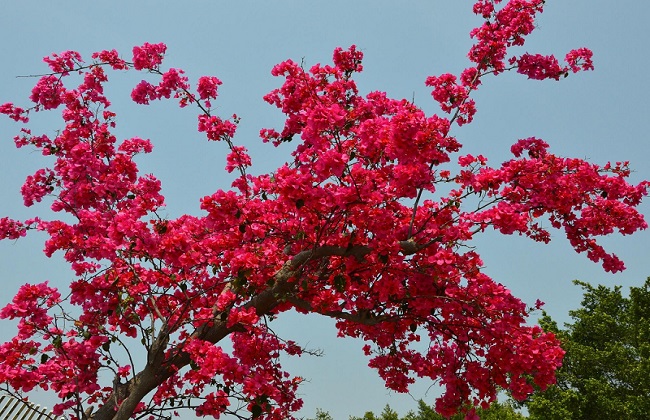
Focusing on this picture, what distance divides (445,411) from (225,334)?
3478 mm

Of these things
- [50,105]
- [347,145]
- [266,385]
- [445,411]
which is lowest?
[266,385]

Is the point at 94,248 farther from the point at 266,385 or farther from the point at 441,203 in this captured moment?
the point at 441,203

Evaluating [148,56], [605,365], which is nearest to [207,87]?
[148,56]

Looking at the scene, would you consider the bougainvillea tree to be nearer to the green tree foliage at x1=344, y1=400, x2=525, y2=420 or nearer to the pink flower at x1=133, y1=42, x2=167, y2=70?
the pink flower at x1=133, y1=42, x2=167, y2=70

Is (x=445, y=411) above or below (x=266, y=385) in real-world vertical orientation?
above

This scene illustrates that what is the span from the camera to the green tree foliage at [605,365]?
18.3 meters

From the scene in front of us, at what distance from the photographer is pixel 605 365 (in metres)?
20.4

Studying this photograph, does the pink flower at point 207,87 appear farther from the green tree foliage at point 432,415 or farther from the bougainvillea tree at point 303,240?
the green tree foliage at point 432,415

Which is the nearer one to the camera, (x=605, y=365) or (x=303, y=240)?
(x=303, y=240)

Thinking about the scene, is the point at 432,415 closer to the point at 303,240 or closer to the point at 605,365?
the point at 605,365

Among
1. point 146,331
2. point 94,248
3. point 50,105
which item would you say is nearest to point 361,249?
point 146,331

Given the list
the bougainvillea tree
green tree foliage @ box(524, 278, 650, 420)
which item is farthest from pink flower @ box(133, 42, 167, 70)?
green tree foliage @ box(524, 278, 650, 420)

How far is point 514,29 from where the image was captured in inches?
338

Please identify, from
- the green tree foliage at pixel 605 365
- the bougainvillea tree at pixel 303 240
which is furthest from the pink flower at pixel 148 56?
the green tree foliage at pixel 605 365
